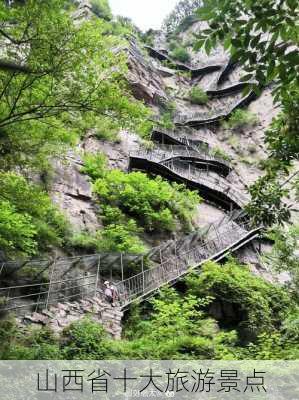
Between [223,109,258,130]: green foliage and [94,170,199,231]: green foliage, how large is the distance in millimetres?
19597

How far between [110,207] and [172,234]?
123 inches

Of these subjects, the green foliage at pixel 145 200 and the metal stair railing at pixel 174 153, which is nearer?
the green foliage at pixel 145 200

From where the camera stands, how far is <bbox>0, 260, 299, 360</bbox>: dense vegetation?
910cm

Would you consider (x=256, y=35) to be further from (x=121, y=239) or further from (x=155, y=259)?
(x=155, y=259)

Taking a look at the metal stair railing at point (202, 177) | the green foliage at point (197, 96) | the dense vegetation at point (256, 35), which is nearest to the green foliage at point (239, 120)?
the green foliage at point (197, 96)

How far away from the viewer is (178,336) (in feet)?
33.4

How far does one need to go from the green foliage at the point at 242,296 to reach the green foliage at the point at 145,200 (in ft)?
13.6

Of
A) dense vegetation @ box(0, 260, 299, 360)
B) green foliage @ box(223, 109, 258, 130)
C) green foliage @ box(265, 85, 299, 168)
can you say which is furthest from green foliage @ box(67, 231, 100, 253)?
green foliage @ box(223, 109, 258, 130)

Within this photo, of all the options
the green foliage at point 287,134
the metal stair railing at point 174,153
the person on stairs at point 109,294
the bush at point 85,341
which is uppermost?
the metal stair railing at point 174,153

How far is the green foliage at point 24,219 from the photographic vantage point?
951cm

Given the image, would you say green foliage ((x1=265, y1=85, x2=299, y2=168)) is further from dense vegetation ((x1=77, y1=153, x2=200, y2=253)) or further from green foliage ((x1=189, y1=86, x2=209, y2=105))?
green foliage ((x1=189, y1=86, x2=209, y2=105))

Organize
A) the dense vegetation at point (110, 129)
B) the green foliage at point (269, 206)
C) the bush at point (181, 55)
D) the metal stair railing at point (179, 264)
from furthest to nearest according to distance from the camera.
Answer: the bush at point (181, 55), the metal stair railing at point (179, 264), the green foliage at point (269, 206), the dense vegetation at point (110, 129)

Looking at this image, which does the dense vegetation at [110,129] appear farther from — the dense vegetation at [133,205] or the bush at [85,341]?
the dense vegetation at [133,205]

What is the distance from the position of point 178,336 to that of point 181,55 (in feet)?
148
